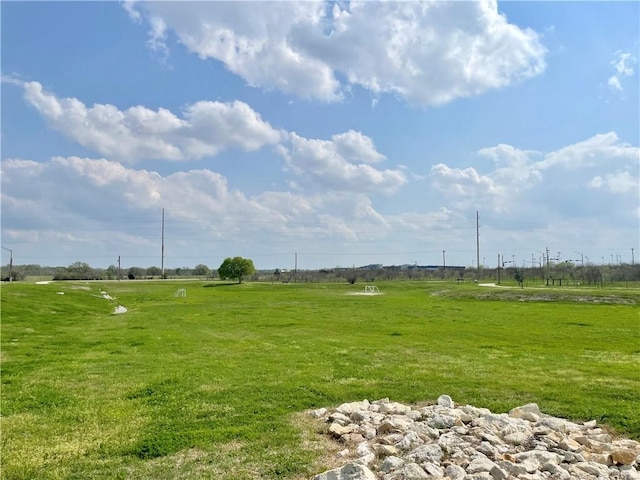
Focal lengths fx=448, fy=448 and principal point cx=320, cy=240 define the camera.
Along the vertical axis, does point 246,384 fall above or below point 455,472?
below

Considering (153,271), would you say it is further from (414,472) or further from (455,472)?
(455,472)

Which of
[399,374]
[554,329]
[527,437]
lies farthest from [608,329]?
[527,437]

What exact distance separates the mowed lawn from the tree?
81.9 meters

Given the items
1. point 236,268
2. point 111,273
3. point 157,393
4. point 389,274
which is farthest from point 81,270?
point 157,393

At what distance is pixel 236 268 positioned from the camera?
352ft

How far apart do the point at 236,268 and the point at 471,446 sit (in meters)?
103

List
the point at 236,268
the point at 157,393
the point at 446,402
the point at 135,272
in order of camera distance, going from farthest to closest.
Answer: the point at 135,272, the point at 236,268, the point at 157,393, the point at 446,402

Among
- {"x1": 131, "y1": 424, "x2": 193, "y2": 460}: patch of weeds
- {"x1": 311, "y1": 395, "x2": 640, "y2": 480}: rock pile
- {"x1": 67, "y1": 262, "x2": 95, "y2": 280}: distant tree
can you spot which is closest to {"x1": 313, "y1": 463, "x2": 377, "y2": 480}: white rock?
{"x1": 311, "y1": 395, "x2": 640, "y2": 480}: rock pile

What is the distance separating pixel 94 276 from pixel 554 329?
132m

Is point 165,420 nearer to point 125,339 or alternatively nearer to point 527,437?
point 527,437

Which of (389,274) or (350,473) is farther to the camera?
(389,274)

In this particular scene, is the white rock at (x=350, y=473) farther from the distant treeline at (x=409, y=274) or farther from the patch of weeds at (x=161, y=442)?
the distant treeline at (x=409, y=274)

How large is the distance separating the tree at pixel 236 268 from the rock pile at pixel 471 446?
327 ft

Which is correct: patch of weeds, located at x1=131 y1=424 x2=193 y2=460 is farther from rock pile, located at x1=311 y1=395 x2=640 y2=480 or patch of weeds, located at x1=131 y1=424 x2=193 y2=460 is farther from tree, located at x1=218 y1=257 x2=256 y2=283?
tree, located at x1=218 y1=257 x2=256 y2=283
